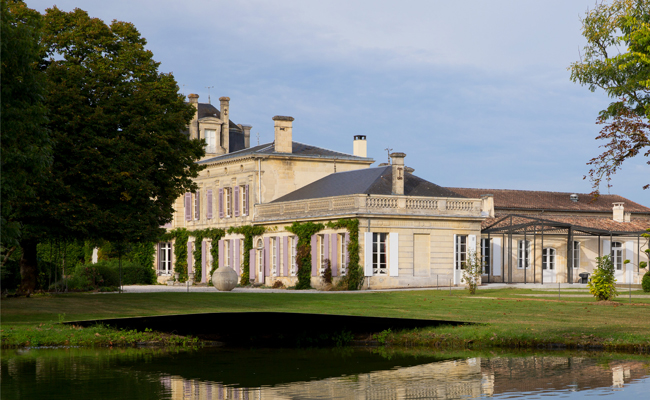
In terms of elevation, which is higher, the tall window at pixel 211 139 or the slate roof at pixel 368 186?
the tall window at pixel 211 139

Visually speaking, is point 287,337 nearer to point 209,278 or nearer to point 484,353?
point 484,353

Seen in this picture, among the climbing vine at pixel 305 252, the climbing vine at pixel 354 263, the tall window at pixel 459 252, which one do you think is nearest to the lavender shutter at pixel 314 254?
the climbing vine at pixel 305 252

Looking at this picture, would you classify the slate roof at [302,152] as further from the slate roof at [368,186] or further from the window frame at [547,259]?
the window frame at [547,259]

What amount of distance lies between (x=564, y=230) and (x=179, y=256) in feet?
66.0

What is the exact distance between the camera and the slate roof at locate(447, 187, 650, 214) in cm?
5034

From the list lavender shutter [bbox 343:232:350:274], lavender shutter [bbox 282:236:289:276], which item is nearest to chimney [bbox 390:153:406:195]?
lavender shutter [bbox 343:232:350:274]

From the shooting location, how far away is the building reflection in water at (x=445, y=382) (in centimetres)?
1120

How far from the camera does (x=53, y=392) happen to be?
11.3 meters

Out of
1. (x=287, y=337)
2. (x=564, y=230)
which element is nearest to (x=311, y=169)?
(x=564, y=230)

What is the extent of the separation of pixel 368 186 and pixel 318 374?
24.5 metres

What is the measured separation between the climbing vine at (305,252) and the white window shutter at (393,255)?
318 centimetres

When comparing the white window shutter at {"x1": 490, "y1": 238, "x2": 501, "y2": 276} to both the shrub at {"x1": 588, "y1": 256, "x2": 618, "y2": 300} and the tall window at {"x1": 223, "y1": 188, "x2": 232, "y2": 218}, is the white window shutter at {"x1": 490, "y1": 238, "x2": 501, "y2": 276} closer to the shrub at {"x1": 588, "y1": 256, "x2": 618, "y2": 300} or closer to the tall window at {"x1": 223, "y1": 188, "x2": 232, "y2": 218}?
the tall window at {"x1": 223, "y1": 188, "x2": 232, "y2": 218}

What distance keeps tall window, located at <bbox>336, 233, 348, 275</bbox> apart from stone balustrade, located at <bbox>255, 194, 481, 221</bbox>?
1.08m

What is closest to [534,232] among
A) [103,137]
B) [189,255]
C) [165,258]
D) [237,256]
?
[237,256]
